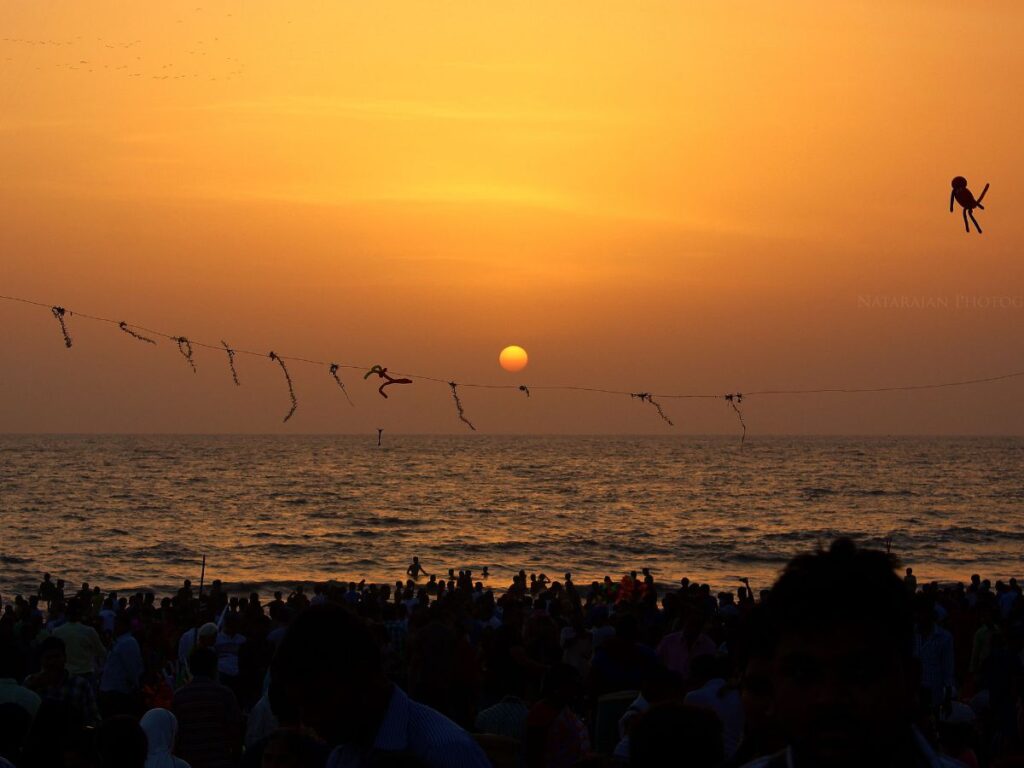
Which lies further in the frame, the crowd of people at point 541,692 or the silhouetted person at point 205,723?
the silhouetted person at point 205,723

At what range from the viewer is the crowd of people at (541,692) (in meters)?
2.06

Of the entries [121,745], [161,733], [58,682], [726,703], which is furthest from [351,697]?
[58,682]

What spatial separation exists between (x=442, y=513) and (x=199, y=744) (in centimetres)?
7173

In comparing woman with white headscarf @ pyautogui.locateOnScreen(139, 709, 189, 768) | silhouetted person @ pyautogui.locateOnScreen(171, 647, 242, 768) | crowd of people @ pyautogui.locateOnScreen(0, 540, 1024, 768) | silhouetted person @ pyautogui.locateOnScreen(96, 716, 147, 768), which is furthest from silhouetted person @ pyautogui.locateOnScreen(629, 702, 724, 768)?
silhouetted person @ pyautogui.locateOnScreen(171, 647, 242, 768)

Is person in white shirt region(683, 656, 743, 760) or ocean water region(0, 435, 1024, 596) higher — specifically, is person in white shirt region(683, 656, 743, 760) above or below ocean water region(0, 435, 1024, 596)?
above

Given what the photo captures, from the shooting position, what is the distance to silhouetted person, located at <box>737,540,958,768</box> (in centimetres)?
199

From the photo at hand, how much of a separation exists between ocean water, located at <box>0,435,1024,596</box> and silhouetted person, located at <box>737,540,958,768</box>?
291mm

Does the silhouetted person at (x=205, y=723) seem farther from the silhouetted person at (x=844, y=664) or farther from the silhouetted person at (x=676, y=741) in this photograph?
the silhouetted person at (x=844, y=664)

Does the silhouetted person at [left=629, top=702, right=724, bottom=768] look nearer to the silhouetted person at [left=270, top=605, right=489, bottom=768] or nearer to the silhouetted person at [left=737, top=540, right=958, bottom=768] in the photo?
the silhouetted person at [left=270, top=605, right=489, bottom=768]

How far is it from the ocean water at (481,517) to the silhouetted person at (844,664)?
0.96ft

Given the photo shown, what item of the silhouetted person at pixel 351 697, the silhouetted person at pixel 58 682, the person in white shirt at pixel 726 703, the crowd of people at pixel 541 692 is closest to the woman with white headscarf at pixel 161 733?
the crowd of people at pixel 541 692

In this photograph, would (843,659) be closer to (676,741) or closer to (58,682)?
(676,741)

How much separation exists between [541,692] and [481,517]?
7004 centimetres

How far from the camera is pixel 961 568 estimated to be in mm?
50562
